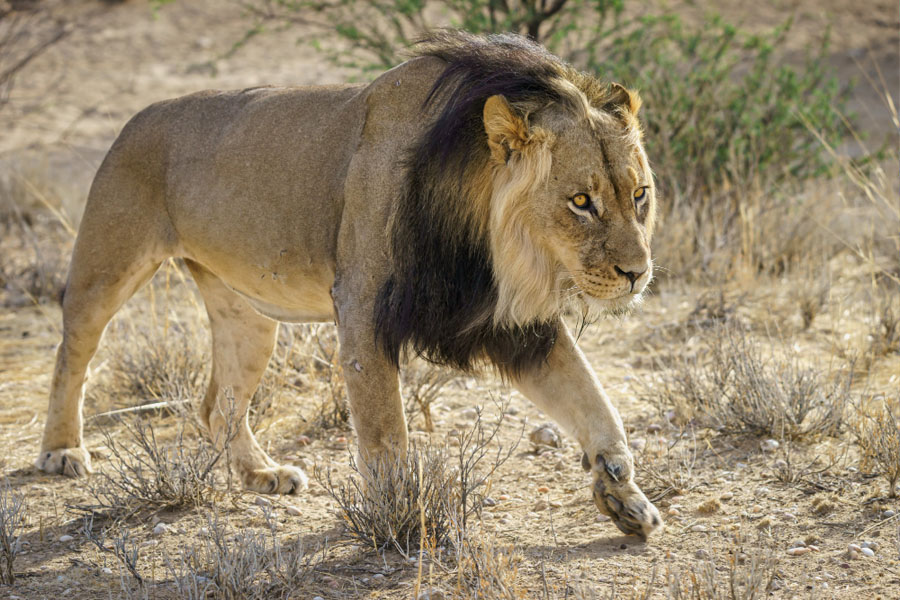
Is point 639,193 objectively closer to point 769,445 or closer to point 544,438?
point 769,445

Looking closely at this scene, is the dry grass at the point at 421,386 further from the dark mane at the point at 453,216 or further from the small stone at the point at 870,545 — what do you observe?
the small stone at the point at 870,545

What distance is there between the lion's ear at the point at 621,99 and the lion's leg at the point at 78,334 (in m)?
2.11

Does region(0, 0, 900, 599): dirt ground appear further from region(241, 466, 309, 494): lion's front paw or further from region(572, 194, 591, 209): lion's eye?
region(572, 194, 591, 209): lion's eye

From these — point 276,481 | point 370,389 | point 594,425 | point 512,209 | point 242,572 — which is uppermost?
point 512,209

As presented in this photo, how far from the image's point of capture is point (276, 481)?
171 inches

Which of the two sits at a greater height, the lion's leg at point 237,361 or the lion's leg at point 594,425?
the lion's leg at point 594,425

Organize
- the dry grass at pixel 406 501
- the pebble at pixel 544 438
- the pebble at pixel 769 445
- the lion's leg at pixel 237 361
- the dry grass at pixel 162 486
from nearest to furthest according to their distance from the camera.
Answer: the dry grass at pixel 406 501, the dry grass at pixel 162 486, the pebble at pixel 769 445, the lion's leg at pixel 237 361, the pebble at pixel 544 438

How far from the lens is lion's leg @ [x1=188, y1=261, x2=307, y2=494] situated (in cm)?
442

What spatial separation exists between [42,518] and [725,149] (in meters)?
5.37

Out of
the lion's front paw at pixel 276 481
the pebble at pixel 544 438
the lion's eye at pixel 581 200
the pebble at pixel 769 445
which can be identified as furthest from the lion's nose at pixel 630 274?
the lion's front paw at pixel 276 481

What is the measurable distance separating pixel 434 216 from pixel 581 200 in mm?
493

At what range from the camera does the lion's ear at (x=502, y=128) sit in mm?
3193

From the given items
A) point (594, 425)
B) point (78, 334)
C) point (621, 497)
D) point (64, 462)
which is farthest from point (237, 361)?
point (621, 497)

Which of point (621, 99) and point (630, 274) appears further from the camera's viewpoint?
point (621, 99)
